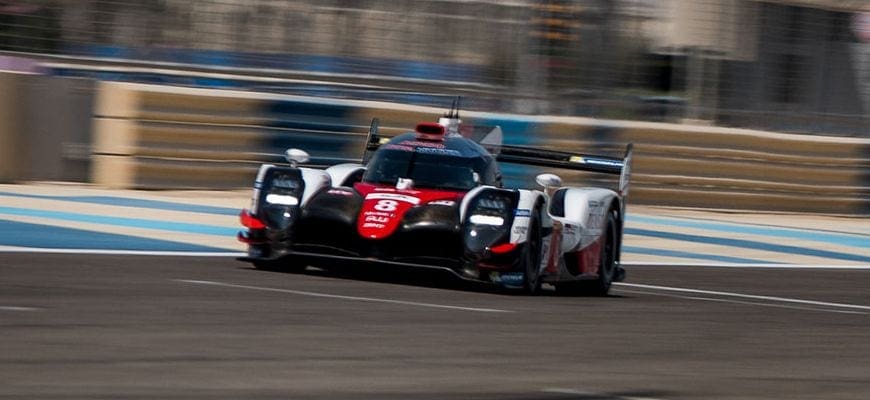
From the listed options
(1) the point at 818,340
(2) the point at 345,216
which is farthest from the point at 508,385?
(2) the point at 345,216

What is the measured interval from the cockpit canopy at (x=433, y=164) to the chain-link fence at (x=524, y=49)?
5.81 metres

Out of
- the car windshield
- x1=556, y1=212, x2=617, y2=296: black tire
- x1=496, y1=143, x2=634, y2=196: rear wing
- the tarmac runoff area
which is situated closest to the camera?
the car windshield

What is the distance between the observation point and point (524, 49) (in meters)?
16.8

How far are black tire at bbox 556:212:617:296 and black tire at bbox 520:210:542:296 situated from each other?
0.88 m

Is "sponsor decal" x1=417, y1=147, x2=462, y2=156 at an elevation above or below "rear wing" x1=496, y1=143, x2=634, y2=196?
above

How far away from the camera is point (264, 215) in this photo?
9.14m

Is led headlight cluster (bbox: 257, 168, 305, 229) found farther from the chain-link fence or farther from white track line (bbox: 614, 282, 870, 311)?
the chain-link fence

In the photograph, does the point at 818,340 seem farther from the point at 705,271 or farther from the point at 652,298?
the point at 705,271

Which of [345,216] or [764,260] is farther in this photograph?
[764,260]

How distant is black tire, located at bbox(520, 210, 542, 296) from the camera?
29.5 feet

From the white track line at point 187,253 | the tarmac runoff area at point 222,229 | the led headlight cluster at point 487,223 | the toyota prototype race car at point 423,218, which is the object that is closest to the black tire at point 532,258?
the toyota prototype race car at point 423,218

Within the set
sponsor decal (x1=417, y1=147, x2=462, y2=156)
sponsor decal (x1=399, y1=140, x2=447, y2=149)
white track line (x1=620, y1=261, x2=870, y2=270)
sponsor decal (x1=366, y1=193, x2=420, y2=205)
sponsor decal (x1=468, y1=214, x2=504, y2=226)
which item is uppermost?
sponsor decal (x1=399, y1=140, x2=447, y2=149)

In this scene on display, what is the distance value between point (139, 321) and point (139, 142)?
8556 millimetres

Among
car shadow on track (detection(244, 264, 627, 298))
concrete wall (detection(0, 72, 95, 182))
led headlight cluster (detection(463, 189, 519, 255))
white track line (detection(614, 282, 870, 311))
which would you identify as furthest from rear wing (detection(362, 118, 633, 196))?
concrete wall (detection(0, 72, 95, 182))
